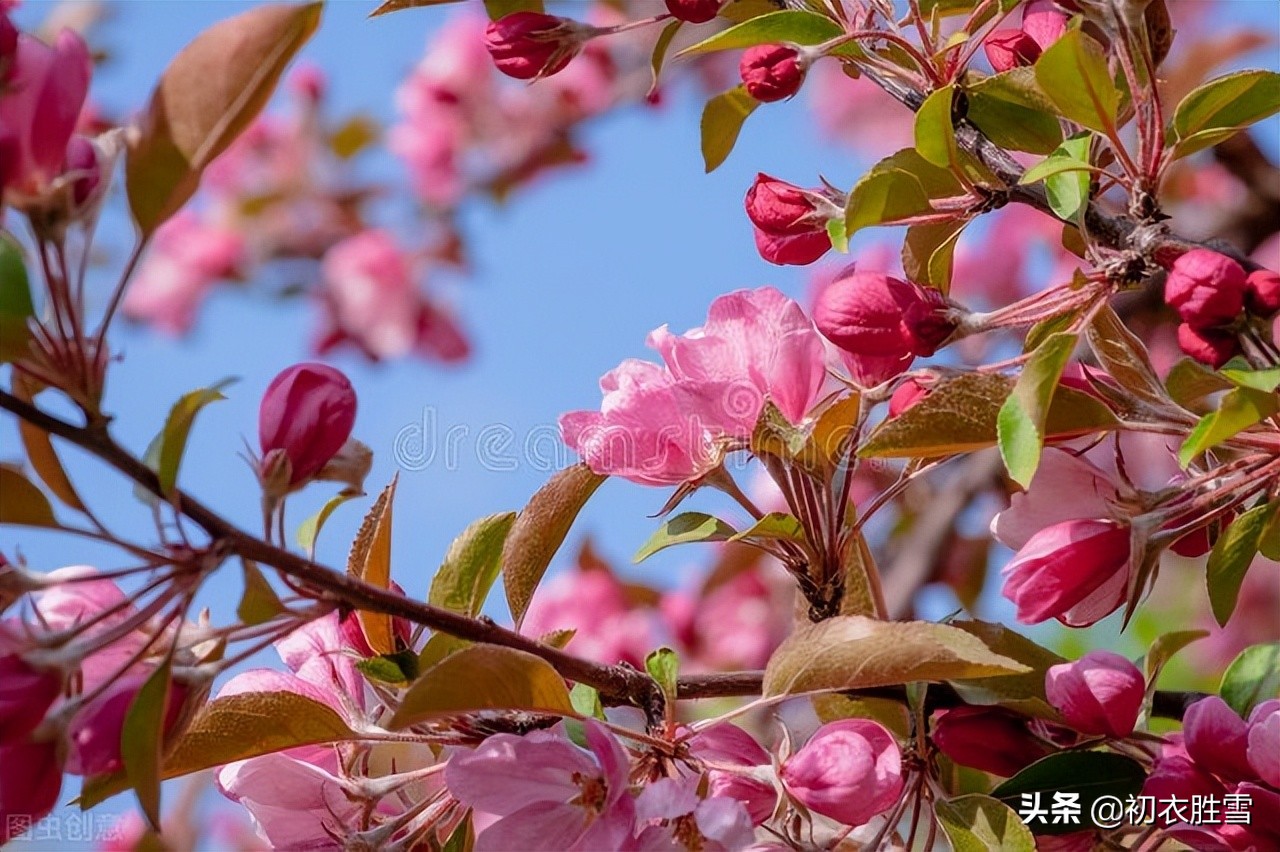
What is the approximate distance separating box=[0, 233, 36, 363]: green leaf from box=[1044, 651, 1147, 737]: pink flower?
0.65 meters

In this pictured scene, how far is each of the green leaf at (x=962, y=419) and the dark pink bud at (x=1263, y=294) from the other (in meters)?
0.11

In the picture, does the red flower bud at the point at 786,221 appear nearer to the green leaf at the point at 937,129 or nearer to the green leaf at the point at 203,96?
the green leaf at the point at 937,129

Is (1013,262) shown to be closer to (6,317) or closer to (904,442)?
(904,442)

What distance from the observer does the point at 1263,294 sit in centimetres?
87

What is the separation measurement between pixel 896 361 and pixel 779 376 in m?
0.08

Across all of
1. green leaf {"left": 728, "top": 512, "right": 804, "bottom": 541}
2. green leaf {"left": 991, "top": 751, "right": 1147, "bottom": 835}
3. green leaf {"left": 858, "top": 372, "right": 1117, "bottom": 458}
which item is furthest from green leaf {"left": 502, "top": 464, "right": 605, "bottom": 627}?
green leaf {"left": 991, "top": 751, "right": 1147, "bottom": 835}

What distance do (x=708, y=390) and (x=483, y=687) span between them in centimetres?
28

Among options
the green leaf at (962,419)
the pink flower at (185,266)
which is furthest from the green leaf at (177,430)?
the pink flower at (185,266)

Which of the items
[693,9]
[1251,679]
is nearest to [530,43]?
[693,9]

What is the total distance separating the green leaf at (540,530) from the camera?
3.44ft

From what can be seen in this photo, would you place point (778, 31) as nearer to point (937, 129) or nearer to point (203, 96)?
point (937, 129)

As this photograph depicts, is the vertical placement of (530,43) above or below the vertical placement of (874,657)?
above

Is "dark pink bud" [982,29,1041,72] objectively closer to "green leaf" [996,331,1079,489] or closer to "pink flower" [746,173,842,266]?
"pink flower" [746,173,842,266]

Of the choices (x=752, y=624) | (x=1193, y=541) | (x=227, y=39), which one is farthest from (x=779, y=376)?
(x=752, y=624)
